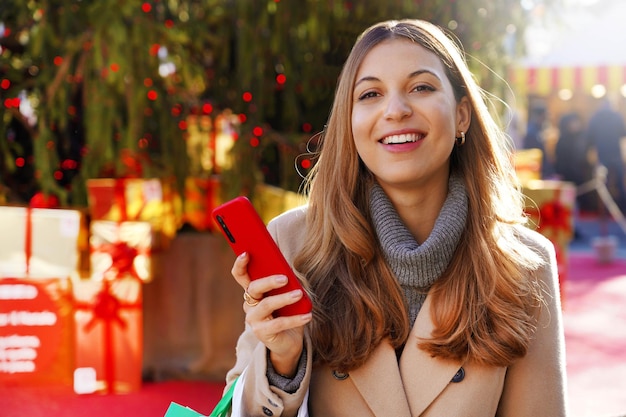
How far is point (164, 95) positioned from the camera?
4.35 metres

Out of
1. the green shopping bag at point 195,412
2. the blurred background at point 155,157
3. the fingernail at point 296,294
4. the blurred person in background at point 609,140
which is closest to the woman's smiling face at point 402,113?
the fingernail at point 296,294

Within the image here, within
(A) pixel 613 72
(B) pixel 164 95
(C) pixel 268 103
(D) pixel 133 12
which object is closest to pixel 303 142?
(C) pixel 268 103

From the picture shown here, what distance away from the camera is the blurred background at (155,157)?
4.23 metres

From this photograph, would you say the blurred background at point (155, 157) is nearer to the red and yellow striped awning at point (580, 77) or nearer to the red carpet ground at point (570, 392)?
the red carpet ground at point (570, 392)

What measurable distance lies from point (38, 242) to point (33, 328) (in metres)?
0.51

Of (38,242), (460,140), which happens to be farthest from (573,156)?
(460,140)

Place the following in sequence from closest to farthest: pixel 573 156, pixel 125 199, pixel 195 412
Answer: pixel 195 412 < pixel 125 199 < pixel 573 156

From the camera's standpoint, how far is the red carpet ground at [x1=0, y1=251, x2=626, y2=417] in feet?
13.7

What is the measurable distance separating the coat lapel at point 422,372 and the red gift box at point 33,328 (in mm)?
3089

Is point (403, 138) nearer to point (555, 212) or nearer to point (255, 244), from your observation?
point (255, 244)

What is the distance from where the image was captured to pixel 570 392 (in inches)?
181

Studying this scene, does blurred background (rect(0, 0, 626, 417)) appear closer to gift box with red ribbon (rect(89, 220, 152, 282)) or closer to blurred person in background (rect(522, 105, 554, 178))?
gift box with red ribbon (rect(89, 220, 152, 282))

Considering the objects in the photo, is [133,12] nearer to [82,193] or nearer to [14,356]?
[82,193]

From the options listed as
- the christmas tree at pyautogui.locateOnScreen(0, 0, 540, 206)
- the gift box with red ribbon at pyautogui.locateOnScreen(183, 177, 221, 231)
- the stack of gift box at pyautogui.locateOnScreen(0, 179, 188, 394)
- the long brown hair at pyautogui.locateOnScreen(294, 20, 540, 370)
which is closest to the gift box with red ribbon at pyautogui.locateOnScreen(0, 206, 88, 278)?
the stack of gift box at pyautogui.locateOnScreen(0, 179, 188, 394)
